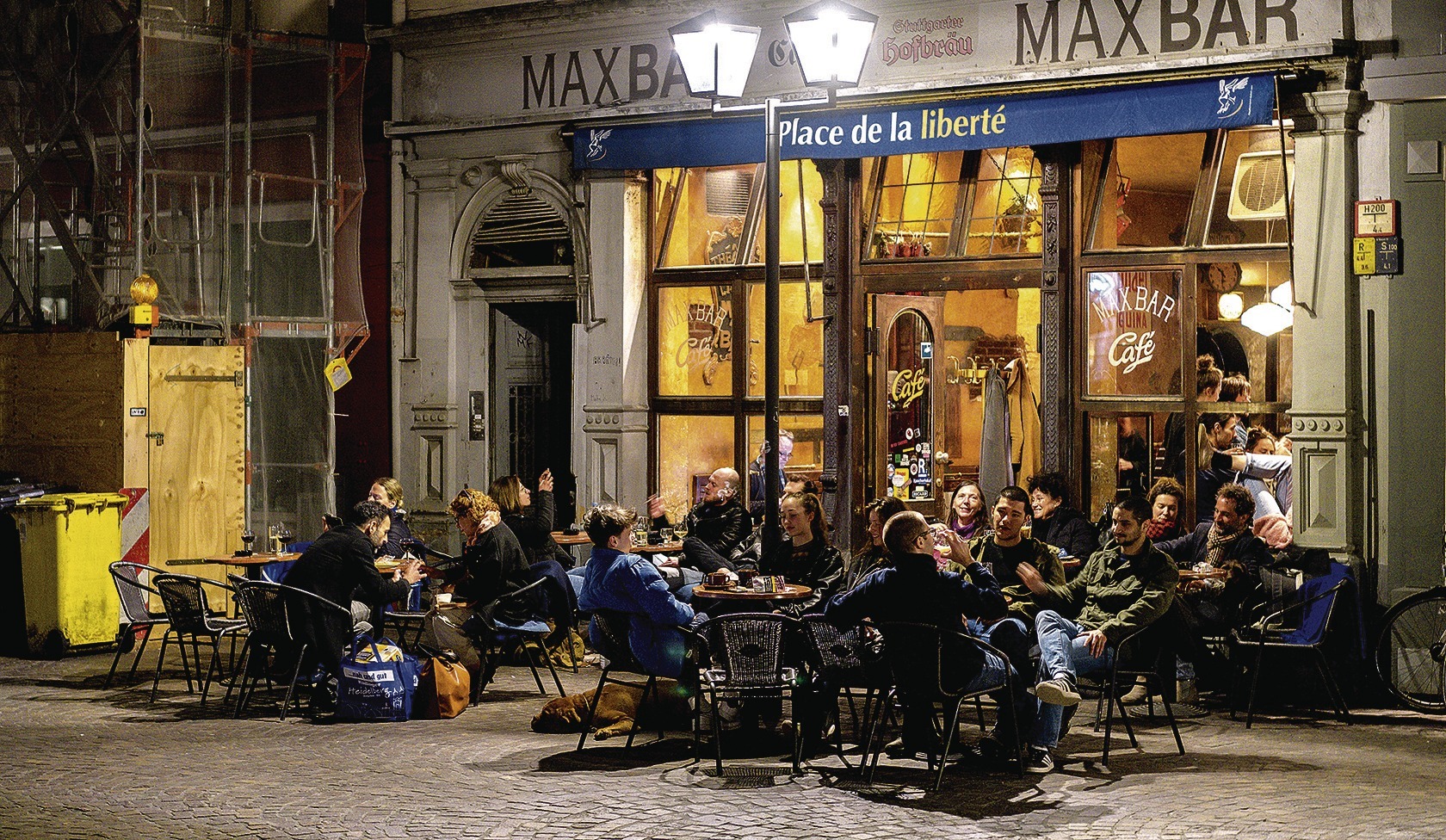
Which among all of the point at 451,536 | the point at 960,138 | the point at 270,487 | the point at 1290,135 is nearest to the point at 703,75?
the point at 960,138

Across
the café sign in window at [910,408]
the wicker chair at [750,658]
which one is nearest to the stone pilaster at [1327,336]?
the café sign in window at [910,408]

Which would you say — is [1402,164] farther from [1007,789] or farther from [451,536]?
[451,536]

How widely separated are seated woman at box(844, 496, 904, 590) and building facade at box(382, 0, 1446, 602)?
3.02 m

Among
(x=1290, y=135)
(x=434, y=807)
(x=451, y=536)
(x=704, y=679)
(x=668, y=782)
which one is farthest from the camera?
(x=451, y=536)

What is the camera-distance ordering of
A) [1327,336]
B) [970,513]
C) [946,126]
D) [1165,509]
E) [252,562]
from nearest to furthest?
[1165,509], [970,513], [1327,336], [252,562], [946,126]

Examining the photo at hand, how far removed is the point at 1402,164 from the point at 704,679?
6.20 metres

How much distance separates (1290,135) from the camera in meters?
12.6

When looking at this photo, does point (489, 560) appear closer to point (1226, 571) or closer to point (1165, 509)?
point (1165, 509)

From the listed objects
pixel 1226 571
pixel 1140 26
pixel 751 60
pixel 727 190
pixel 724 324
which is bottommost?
pixel 1226 571

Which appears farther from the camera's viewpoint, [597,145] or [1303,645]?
[597,145]

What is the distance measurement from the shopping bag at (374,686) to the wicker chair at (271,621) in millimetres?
301

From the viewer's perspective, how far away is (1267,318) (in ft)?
41.9

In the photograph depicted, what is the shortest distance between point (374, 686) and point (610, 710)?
1580 millimetres

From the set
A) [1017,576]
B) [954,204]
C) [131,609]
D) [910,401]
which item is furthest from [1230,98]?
[131,609]
